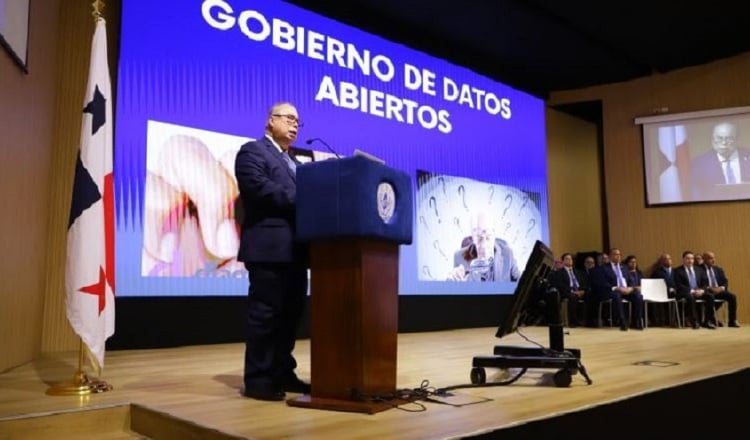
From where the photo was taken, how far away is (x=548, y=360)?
2709 millimetres

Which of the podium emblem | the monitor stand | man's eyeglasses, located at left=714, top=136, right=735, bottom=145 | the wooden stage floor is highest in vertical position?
man's eyeglasses, located at left=714, top=136, right=735, bottom=145

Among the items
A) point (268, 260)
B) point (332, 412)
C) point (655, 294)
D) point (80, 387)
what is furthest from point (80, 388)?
point (655, 294)

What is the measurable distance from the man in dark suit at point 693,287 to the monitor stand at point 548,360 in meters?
5.34

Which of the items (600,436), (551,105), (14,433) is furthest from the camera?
(551,105)

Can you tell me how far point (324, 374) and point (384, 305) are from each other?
1.05 ft

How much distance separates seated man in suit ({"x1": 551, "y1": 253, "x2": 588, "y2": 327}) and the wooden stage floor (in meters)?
3.19

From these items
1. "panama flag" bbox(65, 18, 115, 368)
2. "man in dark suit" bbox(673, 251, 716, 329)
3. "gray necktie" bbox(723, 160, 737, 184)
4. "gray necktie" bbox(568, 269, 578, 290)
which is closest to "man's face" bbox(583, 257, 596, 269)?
"gray necktie" bbox(568, 269, 578, 290)

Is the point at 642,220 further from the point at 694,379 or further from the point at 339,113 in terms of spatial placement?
the point at 694,379

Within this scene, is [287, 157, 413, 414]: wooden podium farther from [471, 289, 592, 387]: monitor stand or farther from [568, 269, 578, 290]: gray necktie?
[568, 269, 578, 290]: gray necktie

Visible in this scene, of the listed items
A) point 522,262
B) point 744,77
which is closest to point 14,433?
point 522,262

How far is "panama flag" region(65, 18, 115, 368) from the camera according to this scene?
267 cm

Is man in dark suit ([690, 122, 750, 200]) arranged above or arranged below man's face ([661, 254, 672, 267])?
above

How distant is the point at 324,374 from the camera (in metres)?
2.18

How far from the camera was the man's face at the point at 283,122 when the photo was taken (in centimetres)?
249
